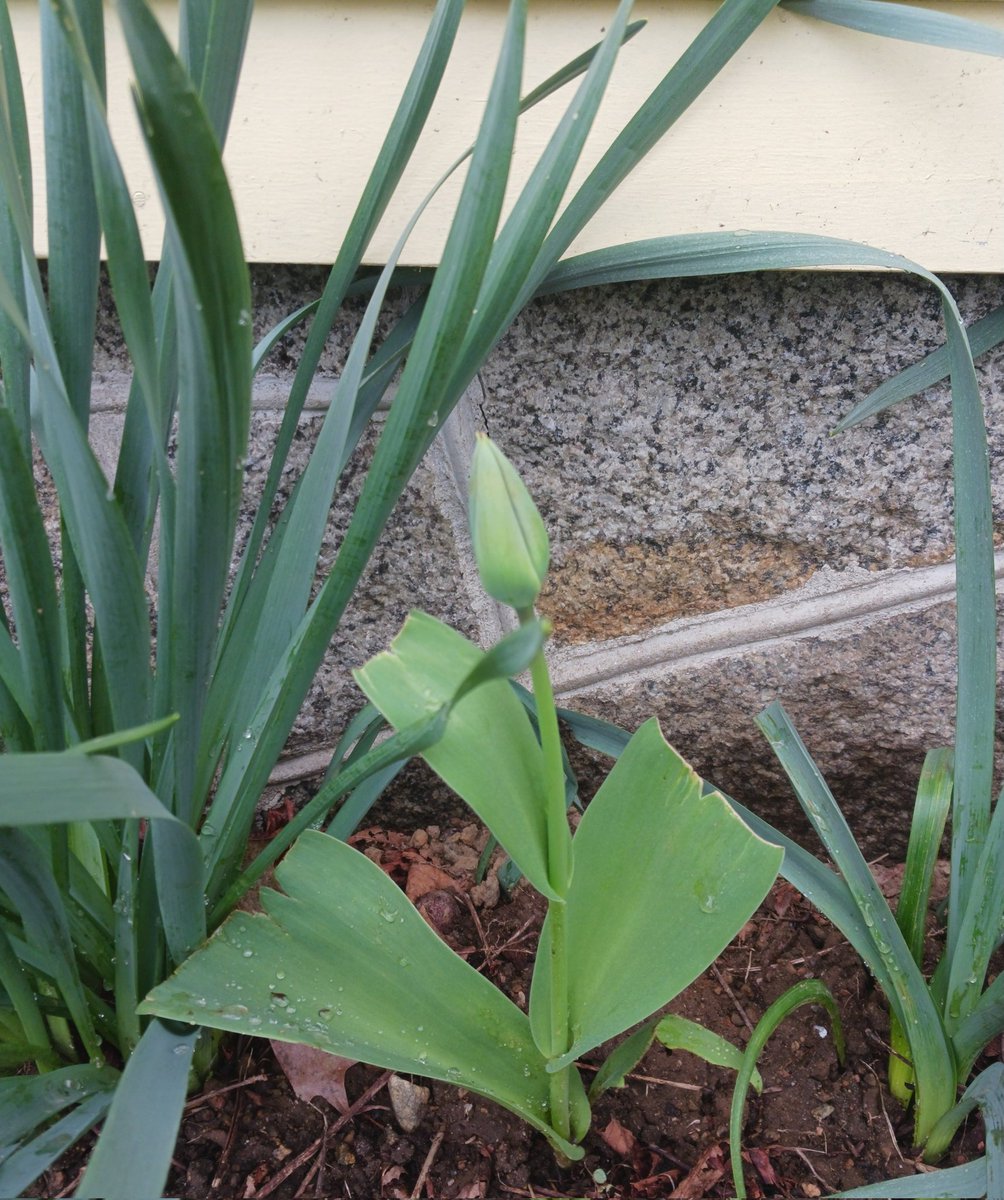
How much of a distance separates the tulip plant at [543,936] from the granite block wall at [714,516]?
1.21 feet

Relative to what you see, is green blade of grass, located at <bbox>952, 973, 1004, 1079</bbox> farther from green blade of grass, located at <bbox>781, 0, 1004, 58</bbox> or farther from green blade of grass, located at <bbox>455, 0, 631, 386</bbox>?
green blade of grass, located at <bbox>781, 0, 1004, 58</bbox>

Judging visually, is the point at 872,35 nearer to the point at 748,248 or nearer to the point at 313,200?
the point at 748,248

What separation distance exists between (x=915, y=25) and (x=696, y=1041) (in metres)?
0.74

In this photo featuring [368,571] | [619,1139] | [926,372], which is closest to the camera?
[619,1139]

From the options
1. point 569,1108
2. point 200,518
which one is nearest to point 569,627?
point 569,1108

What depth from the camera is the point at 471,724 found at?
0.48 metres

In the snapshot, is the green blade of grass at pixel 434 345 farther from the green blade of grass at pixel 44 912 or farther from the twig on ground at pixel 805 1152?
the twig on ground at pixel 805 1152

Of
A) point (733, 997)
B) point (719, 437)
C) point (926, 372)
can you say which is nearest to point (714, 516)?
point (719, 437)

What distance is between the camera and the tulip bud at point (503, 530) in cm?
39

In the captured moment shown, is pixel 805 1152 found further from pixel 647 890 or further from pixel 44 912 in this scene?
pixel 44 912

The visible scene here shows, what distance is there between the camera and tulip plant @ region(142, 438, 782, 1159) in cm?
48

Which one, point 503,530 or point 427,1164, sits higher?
point 503,530

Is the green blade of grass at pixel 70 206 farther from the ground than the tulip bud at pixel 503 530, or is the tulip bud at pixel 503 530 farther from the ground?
the green blade of grass at pixel 70 206

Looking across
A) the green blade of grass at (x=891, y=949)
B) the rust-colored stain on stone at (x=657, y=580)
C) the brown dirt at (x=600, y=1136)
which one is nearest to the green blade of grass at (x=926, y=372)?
the rust-colored stain on stone at (x=657, y=580)
